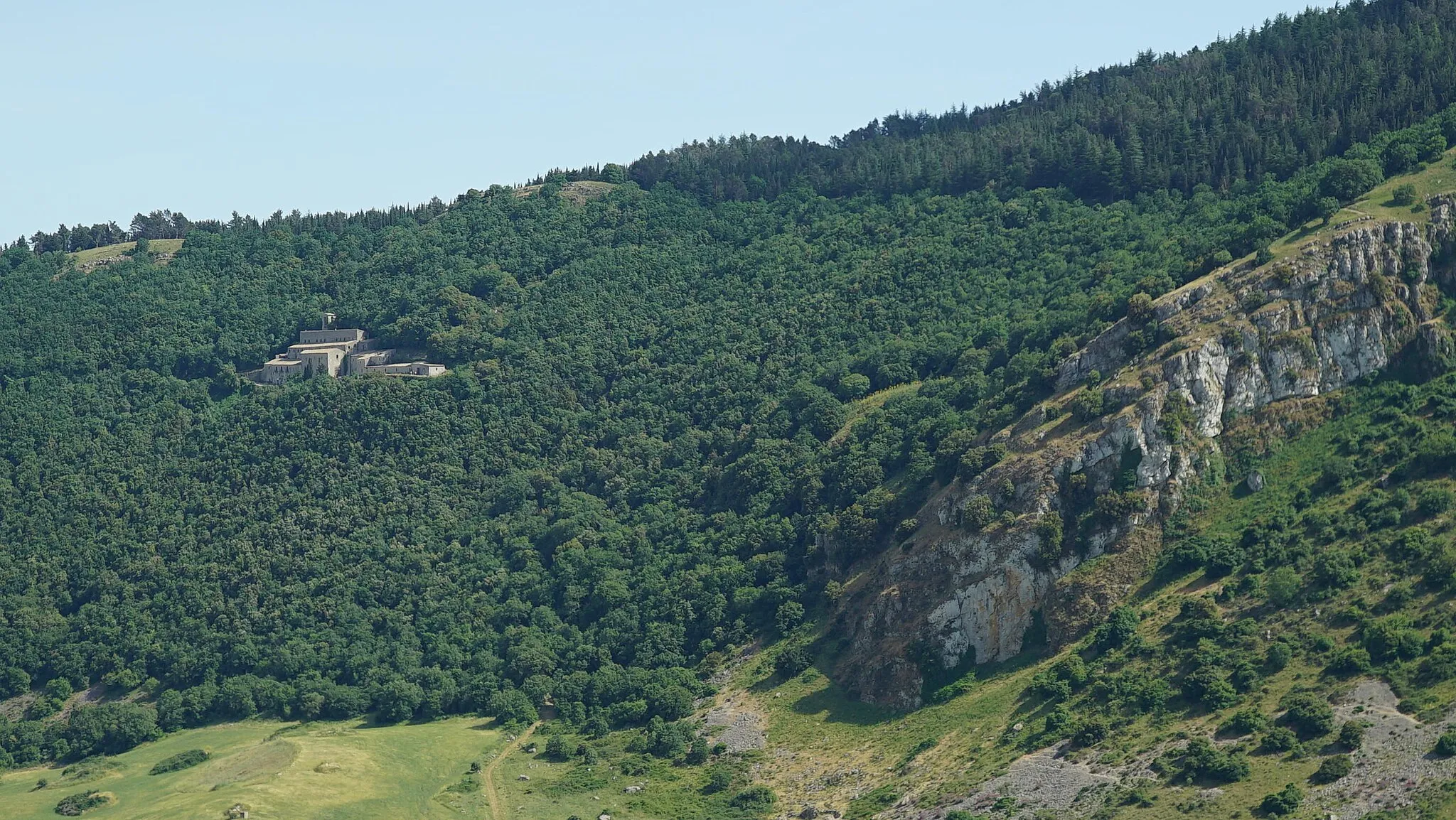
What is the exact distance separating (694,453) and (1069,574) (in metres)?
58.1

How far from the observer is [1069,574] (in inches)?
4998

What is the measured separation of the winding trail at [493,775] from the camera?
12056cm

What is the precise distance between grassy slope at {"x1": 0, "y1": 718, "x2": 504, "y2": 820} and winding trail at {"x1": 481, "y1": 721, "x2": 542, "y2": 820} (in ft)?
3.58

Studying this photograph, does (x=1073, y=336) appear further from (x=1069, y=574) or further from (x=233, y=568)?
(x=233, y=568)

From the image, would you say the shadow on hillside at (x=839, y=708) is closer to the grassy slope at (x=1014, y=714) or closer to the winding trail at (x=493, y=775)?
the grassy slope at (x=1014, y=714)

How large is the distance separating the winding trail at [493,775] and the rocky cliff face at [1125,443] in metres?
26.8

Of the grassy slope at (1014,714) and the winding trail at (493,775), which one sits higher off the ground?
the grassy slope at (1014,714)

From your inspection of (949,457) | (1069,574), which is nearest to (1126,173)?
(949,457)

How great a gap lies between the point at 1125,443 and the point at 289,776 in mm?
66692

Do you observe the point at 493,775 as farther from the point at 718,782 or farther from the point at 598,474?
the point at 598,474

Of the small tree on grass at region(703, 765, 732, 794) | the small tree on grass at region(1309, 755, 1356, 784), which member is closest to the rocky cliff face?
the small tree on grass at region(703, 765, 732, 794)

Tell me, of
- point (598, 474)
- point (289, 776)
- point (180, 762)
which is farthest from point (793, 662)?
point (180, 762)

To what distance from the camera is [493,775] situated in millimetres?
128875

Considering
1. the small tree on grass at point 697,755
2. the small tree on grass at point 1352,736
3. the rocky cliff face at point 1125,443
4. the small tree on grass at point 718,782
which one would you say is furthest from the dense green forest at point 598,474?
the small tree on grass at point 1352,736
